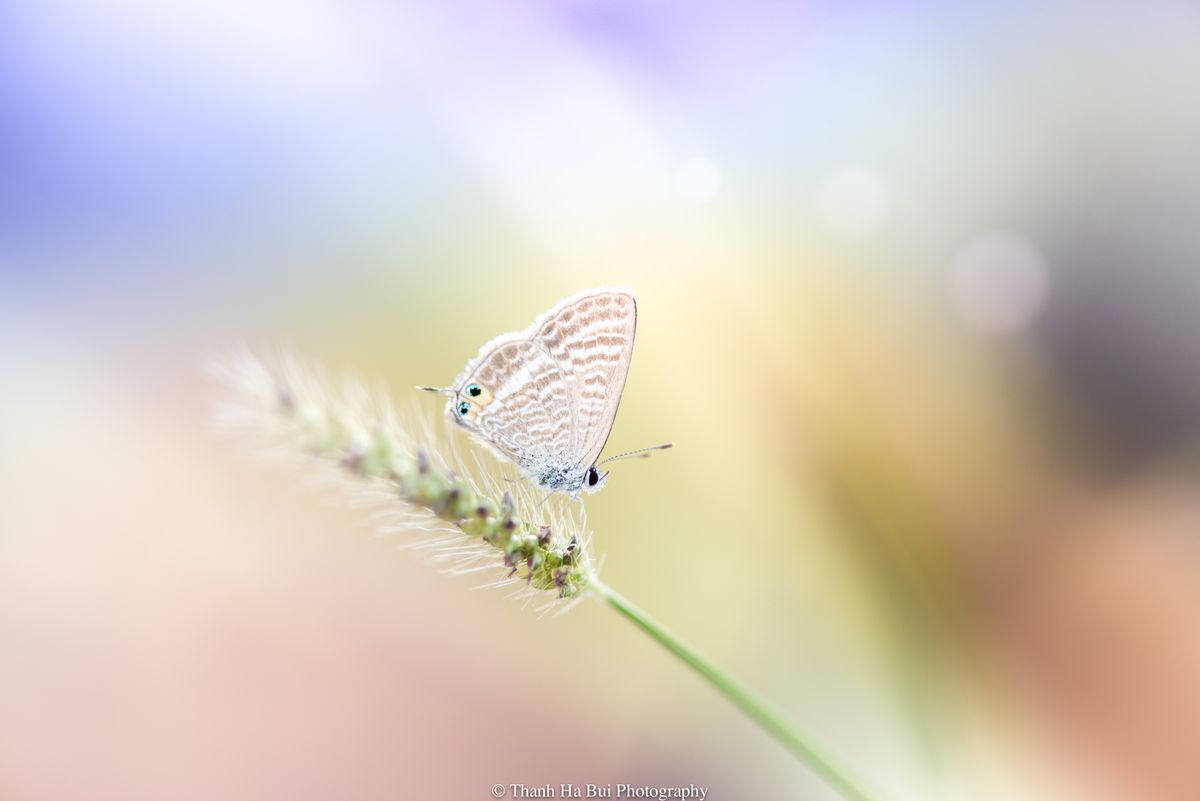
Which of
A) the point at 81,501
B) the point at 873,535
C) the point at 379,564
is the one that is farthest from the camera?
the point at 873,535

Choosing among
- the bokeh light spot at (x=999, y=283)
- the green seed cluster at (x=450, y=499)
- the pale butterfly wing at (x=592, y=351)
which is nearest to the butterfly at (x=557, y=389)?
the pale butterfly wing at (x=592, y=351)

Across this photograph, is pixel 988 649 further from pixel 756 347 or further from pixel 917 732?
pixel 756 347

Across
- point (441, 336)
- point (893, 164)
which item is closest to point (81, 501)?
point (441, 336)

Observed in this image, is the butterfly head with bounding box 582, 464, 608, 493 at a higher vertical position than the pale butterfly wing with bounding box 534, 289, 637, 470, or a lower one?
lower

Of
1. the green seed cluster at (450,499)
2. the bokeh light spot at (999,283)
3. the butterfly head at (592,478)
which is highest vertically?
the green seed cluster at (450,499)

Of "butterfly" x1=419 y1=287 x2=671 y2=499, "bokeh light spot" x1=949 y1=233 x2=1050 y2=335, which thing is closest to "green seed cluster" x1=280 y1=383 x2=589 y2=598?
"butterfly" x1=419 y1=287 x2=671 y2=499

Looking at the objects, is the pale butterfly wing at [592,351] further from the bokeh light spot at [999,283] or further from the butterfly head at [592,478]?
the bokeh light spot at [999,283]

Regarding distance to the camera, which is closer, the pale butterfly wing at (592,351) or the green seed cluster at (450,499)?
the green seed cluster at (450,499)

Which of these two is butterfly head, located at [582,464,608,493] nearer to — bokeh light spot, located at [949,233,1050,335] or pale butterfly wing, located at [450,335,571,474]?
pale butterfly wing, located at [450,335,571,474]
